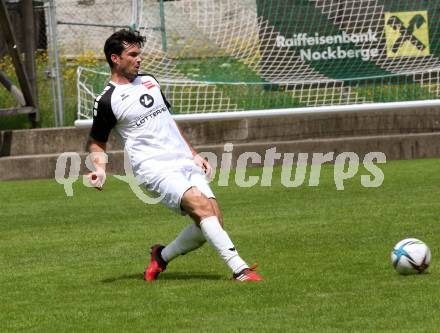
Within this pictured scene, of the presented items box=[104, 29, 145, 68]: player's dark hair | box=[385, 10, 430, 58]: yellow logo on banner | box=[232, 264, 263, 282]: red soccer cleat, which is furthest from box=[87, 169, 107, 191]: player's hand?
box=[385, 10, 430, 58]: yellow logo on banner

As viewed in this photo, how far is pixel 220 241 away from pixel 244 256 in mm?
1482

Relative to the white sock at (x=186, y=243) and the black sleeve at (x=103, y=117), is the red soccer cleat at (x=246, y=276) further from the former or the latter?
the black sleeve at (x=103, y=117)

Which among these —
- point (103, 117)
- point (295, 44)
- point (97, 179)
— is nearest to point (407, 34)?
point (295, 44)

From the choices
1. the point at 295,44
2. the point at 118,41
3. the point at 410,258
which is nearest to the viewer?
the point at 410,258

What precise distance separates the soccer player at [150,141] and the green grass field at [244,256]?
1.29 feet

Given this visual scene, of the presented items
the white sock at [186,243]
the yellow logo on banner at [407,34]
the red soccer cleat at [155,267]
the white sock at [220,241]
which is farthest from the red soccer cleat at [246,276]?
the yellow logo on banner at [407,34]

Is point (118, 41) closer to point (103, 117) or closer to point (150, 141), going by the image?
point (103, 117)

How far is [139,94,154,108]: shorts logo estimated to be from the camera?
8.70 meters

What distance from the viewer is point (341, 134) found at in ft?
63.0

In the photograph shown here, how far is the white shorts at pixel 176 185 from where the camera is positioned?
8.44 m

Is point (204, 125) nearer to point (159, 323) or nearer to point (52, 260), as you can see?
point (52, 260)

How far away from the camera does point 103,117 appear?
28.7 ft

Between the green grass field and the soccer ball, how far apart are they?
3.2 inches

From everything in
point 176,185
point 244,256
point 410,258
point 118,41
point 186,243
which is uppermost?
point 118,41
